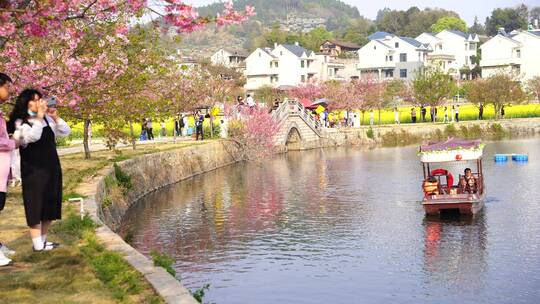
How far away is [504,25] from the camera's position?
599 ft

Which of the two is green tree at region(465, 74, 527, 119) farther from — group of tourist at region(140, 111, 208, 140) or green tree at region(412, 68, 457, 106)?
group of tourist at region(140, 111, 208, 140)

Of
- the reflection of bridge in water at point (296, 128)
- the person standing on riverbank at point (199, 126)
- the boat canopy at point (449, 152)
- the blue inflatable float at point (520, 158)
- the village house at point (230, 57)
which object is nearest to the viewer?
the boat canopy at point (449, 152)

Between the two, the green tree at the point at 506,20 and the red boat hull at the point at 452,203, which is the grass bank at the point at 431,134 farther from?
the green tree at the point at 506,20

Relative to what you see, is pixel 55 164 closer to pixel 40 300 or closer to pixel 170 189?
pixel 40 300

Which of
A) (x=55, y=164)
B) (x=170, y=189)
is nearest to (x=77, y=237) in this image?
(x=55, y=164)

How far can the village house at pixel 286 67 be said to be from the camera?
127188 mm

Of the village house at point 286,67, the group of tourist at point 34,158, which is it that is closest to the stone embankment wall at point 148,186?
the group of tourist at point 34,158

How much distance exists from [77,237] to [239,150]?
39391mm

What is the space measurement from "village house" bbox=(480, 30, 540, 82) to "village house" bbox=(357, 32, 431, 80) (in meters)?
11.8

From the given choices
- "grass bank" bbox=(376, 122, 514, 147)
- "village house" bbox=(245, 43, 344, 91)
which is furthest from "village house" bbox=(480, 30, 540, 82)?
"grass bank" bbox=(376, 122, 514, 147)

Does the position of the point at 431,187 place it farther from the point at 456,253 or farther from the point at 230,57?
the point at 230,57

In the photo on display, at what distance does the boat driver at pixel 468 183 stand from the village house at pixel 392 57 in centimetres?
10191

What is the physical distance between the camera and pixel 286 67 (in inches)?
5074

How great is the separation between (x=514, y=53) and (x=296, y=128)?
6928cm
